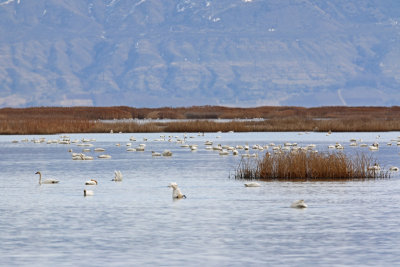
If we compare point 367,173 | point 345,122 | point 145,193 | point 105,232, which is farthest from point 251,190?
point 345,122

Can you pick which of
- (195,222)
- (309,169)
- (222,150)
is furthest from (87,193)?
(222,150)

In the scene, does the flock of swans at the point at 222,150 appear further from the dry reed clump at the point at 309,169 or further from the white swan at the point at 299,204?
the dry reed clump at the point at 309,169

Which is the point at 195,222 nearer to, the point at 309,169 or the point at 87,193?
the point at 87,193

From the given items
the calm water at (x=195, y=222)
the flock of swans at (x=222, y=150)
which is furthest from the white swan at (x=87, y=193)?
the calm water at (x=195, y=222)

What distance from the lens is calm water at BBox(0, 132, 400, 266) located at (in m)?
15.4

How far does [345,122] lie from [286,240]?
187ft

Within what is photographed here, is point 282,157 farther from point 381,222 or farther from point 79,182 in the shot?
point 381,222

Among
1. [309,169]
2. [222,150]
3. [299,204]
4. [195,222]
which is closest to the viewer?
[195,222]

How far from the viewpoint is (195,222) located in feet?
62.7

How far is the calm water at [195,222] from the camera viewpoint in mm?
15414

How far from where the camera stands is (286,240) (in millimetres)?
16891

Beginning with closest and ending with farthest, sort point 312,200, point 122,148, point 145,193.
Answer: point 312,200
point 145,193
point 122,148

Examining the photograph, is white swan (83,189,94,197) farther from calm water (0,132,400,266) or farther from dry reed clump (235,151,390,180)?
dry reed clump (235,151,390,180)

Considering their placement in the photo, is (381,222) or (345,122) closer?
(381,222)
